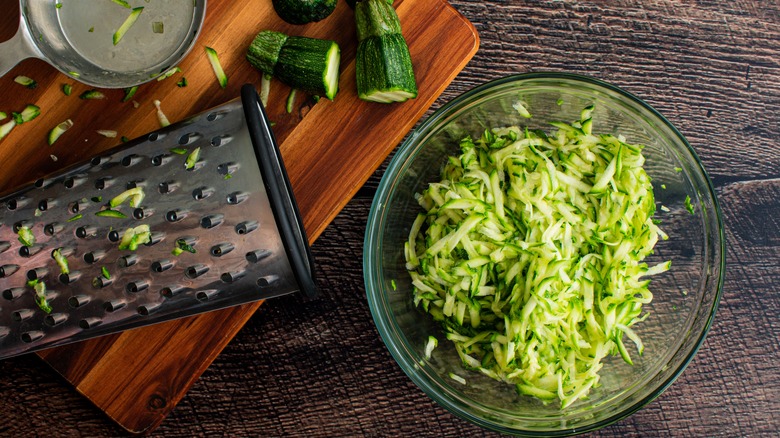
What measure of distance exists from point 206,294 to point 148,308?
0.59 ft

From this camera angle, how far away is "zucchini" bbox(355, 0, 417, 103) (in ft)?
6.36

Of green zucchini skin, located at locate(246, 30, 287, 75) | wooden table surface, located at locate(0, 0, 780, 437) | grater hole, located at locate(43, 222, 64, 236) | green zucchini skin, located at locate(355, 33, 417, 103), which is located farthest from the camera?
wooden table surface, located at locate(0, 0, 780, 437)

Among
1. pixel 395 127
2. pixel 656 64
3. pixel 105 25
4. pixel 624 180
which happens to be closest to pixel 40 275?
pixel 105 25

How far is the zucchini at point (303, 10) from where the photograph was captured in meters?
1.99

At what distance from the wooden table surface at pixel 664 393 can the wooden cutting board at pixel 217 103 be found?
0.23 meters

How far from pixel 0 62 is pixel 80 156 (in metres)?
0.39

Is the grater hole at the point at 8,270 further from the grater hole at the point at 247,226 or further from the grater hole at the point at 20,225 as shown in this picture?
the grater hole at the point at 247,226

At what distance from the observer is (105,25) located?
2.08m

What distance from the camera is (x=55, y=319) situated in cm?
181

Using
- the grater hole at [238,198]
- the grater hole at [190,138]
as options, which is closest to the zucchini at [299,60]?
the grater hole at [190,138]

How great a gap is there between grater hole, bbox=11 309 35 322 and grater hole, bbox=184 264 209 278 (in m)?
0.51

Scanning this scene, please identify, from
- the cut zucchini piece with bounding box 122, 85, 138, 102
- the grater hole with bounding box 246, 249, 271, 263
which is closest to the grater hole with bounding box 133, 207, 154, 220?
the grater hole with bounding box 246, 249, 271, 263

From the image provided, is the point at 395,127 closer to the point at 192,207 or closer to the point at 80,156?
the point at 192,207

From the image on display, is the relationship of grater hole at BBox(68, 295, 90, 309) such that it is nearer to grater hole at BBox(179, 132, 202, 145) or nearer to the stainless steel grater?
the stainless steel grater
